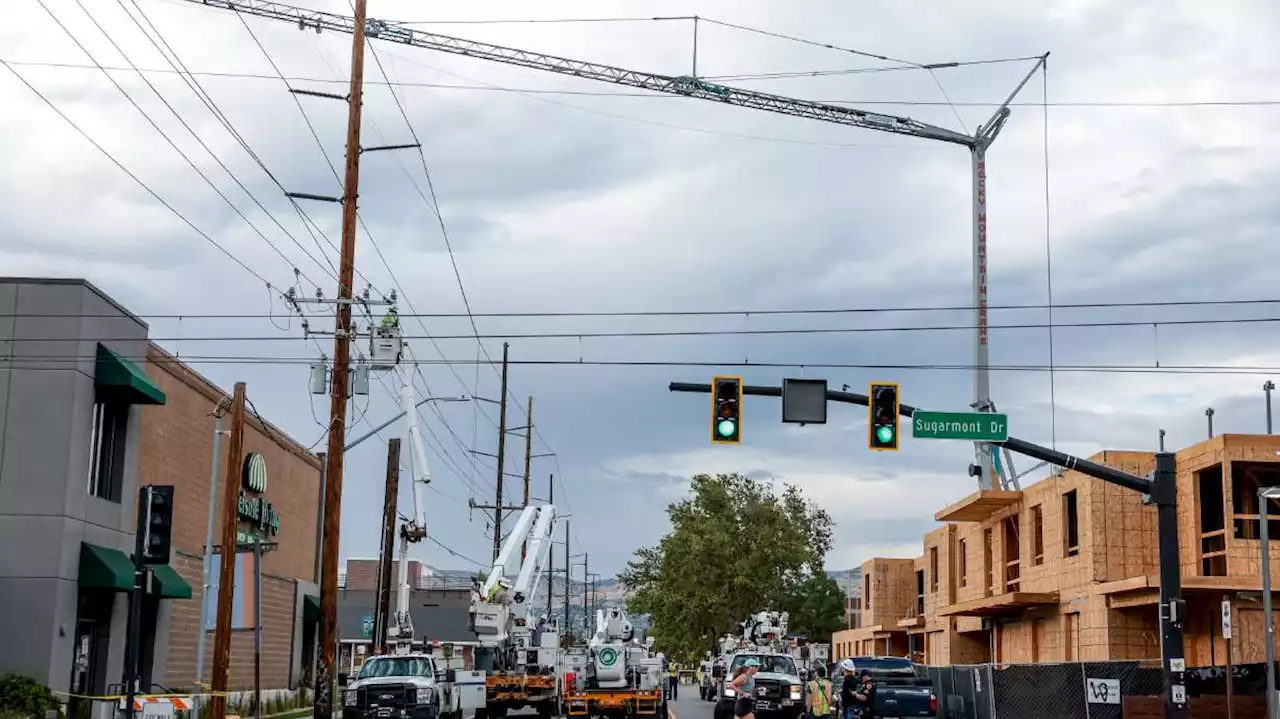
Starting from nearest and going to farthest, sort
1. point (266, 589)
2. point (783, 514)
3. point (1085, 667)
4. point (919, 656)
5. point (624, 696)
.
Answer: point (1085, 667), point (624, 696), point (266, 589), point (919, 656), point (783, 514)

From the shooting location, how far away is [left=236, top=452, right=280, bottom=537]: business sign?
40906 mm

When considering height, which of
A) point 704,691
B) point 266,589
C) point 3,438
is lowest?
point 704,691

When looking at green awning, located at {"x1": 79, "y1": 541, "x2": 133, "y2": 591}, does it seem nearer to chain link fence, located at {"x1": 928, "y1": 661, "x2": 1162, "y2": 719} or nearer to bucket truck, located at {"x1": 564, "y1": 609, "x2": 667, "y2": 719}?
bucket truck, located at {"x1": 564, "y1": 609, "x2": 667, "y2": 719}

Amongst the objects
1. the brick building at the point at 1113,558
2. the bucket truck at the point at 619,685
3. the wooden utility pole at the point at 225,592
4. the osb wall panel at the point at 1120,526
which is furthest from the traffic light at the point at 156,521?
the osb wall panel at the point at 1120,526

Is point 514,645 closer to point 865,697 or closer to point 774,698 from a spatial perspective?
point 774,698

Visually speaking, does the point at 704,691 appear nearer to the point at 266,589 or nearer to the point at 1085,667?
the point at 266,589

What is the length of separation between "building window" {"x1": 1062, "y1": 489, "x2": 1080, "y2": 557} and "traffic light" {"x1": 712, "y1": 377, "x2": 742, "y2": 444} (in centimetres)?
1989

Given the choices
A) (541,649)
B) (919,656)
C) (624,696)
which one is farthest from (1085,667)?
(919,656)

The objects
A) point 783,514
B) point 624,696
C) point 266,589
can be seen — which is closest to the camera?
point 624,696

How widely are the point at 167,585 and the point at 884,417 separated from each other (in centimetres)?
1811

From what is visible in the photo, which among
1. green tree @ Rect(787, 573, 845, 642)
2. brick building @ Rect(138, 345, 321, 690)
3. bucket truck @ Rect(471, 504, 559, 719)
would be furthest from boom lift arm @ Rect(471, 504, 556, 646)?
green tree @ Rect(787, 573, 845, 642)

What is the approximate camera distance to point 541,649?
40000mm

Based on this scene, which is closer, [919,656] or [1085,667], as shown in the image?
[1085,667]

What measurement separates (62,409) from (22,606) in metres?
4.03
